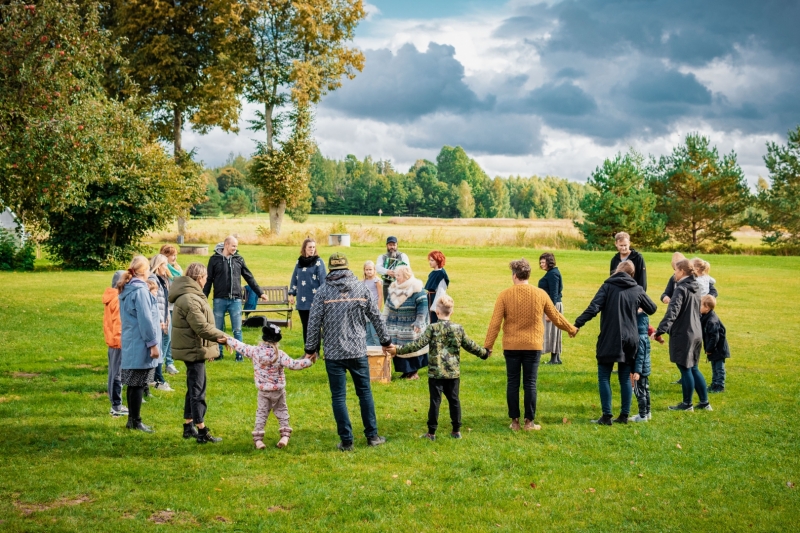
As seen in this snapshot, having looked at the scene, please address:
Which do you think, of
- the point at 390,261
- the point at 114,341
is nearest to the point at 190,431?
the point at 114,341

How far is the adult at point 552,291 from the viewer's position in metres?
11.9

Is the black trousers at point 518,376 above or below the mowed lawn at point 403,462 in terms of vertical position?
above

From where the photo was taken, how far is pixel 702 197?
2046 inches

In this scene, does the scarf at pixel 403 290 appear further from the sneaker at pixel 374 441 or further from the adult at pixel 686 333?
the adult at pixel 686 333

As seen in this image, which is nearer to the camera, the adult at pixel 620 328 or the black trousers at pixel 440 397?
the black trousers at pixel 440 397

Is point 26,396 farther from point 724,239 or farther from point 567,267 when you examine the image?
point 724,239

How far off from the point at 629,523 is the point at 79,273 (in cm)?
2728

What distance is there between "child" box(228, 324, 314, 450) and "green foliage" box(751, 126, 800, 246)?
50114mm

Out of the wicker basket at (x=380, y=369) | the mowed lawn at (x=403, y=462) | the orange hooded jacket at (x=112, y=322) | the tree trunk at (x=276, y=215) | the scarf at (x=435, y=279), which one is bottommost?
the mowed lawn at (x=403, y=462)

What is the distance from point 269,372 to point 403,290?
3470 millimetres

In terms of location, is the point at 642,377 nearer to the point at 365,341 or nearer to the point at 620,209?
the point at 365,341

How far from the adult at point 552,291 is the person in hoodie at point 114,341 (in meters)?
6.50

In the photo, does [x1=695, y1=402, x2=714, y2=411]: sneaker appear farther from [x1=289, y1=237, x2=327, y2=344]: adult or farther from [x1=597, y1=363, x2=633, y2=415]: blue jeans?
[x1=289, y1=237, x2=327, y2=344]: adult

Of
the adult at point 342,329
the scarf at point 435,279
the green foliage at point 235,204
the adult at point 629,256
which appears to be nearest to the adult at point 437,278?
the scarf at point 435,279
